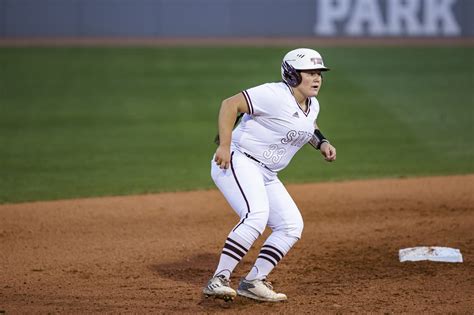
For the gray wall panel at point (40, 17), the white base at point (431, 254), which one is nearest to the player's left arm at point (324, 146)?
the white base at point (431, 254)

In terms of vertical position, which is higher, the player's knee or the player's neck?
the player's neck

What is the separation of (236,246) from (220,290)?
0.34 metres

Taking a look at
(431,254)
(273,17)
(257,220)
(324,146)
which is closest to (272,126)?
(324,146)

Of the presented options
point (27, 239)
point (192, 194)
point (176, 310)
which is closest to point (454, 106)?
point (192, 194)

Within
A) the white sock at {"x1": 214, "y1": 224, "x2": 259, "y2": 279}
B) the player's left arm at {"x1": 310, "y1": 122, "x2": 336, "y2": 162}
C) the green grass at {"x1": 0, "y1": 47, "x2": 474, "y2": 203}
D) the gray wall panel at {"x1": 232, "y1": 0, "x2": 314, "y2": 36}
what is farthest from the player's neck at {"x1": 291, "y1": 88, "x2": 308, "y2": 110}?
the gray wall panel at {"x1": 232, "y1": 0, "x2": 314, "y2": 36}

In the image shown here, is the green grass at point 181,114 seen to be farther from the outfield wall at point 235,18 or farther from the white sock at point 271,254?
the white sock at point 271,254

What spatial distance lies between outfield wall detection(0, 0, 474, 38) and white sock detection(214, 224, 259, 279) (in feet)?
61.2

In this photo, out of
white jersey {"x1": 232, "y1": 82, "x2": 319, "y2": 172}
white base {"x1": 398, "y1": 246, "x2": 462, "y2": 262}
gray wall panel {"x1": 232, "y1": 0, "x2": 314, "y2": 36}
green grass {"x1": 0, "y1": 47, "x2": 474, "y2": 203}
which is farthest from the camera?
gray wall panel {"x1": 232, "y1": 0, "x2": 314, "y2": 36}

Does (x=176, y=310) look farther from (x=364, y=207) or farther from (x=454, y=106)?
(x=454, y=106)

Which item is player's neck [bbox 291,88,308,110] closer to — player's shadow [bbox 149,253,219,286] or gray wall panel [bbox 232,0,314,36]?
player's shadow [bbox 149,253,219,286]

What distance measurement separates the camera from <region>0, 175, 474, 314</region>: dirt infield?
6141 mm

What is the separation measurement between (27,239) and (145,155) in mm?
5086

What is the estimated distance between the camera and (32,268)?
7.12 metres

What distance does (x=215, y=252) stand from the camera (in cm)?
769
